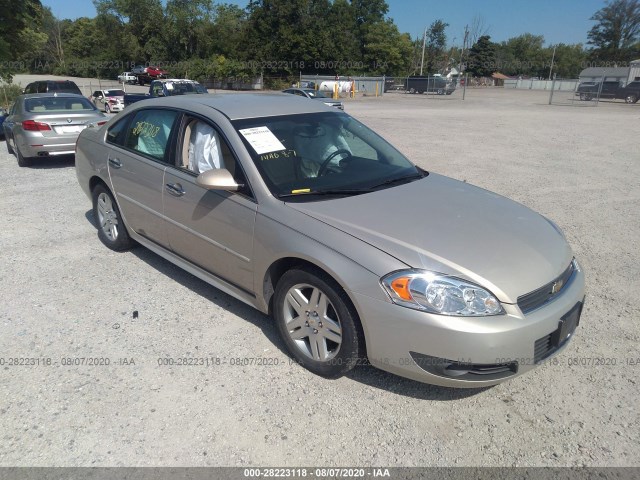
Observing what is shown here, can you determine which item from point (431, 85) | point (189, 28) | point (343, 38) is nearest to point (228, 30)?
point (189, 28)

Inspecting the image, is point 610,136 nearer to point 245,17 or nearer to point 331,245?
point 331,245

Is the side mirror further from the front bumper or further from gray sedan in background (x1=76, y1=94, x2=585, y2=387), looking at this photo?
the front bumper

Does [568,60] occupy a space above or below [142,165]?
above

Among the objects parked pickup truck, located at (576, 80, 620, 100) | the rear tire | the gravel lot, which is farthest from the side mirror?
parked pickup truck, located at (576, 80, 620, 100)

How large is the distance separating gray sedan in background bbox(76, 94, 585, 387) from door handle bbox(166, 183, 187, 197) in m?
0.01

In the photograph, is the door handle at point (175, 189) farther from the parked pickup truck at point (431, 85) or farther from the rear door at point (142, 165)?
the parked pickup truck at point (431, 85)

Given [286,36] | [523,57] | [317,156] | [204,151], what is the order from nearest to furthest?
[317,156] → [204,151] → [286,36] → [523,57]

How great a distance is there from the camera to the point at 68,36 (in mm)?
86250

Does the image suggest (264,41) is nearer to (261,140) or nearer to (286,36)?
(286,36)

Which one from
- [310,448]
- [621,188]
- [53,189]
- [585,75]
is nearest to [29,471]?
[310,448]

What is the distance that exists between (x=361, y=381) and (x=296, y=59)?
62.1 meters

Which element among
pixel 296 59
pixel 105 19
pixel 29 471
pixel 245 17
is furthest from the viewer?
pixel 105 19

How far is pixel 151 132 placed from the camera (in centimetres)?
423

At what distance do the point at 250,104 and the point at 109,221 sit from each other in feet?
7.14
